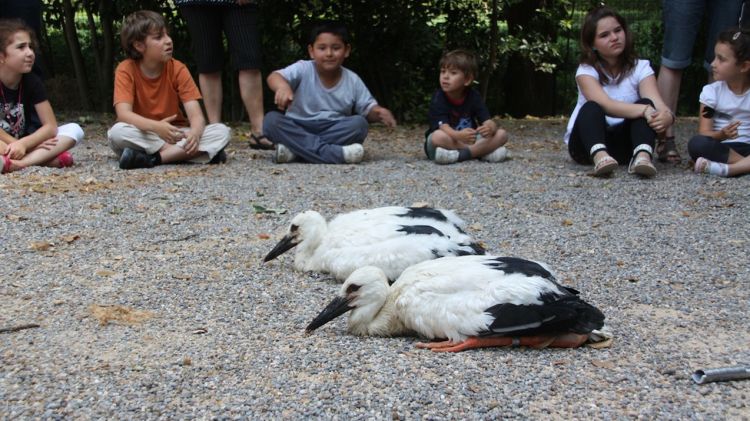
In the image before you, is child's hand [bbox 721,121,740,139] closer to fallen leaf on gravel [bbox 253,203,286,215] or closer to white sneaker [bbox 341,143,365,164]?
white sneaker [bbox 341,143,365,164]

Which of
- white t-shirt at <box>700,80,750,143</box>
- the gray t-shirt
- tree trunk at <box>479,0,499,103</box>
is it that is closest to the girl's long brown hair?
white t-shirt at <box>700,80,750,143</box>

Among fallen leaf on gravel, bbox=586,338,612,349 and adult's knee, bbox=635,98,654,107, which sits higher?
adult's knee, bbox=635,98,654,107

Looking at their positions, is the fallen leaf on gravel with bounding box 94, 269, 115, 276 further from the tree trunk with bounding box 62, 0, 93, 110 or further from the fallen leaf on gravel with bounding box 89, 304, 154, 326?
the tree trunk with bounding box 62, 0, 93, 110

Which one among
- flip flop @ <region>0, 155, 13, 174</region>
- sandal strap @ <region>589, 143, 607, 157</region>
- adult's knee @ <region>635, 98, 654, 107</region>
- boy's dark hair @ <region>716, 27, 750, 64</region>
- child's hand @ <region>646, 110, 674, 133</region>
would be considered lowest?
flip flop @ <region>0, 155, 13, 174</region>

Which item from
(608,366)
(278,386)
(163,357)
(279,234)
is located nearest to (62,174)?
(279,234)

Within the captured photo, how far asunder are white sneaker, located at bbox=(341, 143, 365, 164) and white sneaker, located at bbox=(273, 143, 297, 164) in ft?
1.35

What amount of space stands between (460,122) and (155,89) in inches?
94.4

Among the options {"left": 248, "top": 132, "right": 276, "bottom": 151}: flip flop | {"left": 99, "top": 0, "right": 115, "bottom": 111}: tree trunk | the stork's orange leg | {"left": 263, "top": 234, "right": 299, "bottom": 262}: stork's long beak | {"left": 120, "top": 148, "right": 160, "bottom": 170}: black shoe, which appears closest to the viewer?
the stork's orange leg

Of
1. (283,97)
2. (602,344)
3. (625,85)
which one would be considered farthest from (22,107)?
(602,344)

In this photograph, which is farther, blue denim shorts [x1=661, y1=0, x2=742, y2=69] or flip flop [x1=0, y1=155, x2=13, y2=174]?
blue denim shorts [x1=661, y1=0, x2=742, y2=69]

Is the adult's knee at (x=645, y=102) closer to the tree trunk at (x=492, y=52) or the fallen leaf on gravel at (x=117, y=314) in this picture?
the tree trunk at (x=492, y=52)

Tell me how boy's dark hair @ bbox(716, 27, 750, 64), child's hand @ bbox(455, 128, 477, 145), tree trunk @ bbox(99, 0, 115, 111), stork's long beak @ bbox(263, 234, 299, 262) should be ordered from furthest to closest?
tree trunk @ bbox(99, 0, 115, 111), child's hand @ bbox(455, 128, 477, 145), boy's dark hair @ bbox(716, 27, 750, 64), stork's long beak @ bbox(263, 234, 299, 262)

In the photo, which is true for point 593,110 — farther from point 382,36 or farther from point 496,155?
point 382,36

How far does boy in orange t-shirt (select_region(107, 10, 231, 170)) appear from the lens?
251 inches
